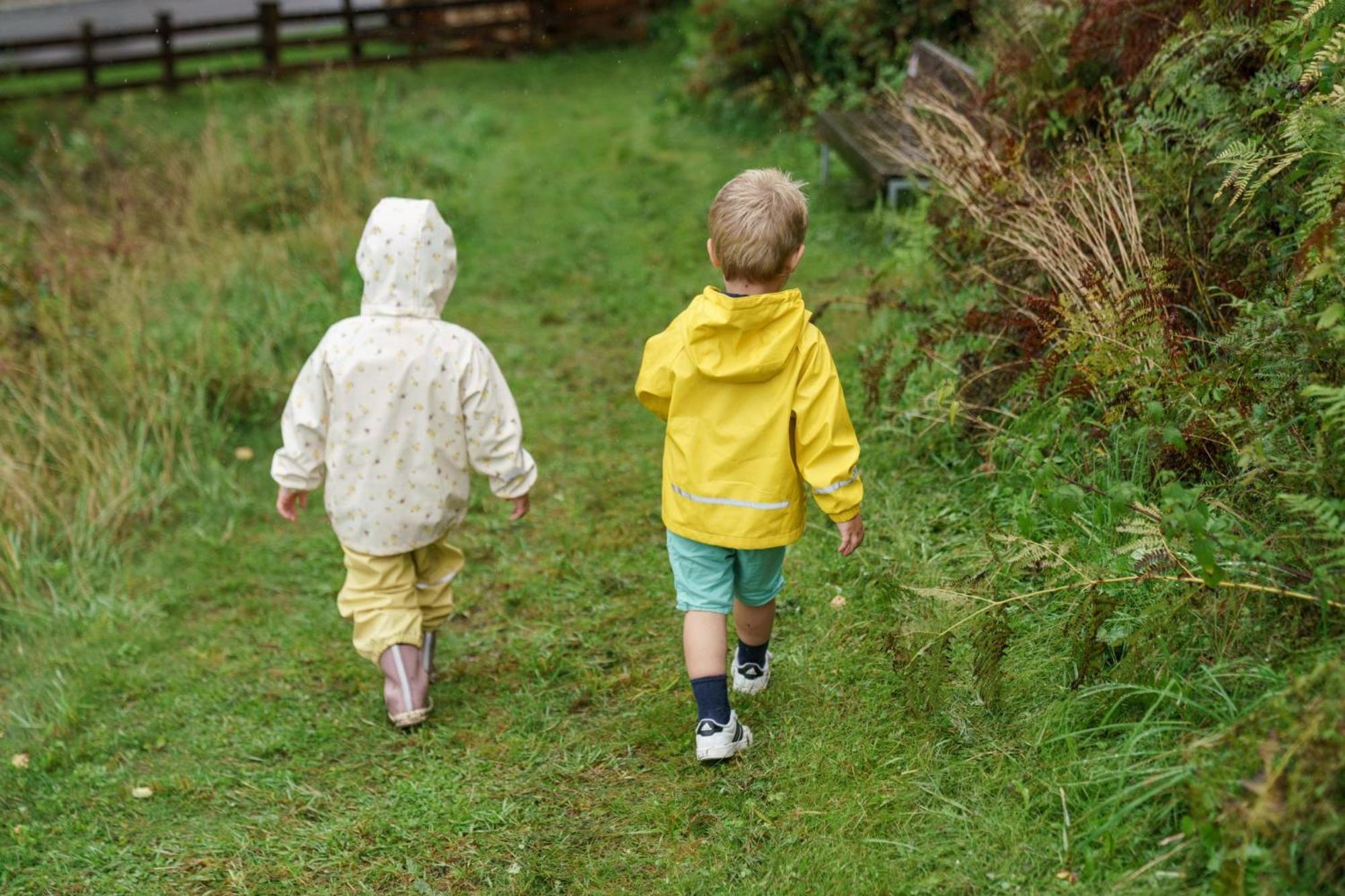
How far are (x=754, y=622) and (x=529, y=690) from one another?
0.96 m

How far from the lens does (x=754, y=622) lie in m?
3.65

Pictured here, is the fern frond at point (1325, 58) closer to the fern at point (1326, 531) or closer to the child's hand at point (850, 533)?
the fern at point (1326, 531)

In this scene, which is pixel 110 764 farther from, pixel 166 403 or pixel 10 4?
pixel 10 4

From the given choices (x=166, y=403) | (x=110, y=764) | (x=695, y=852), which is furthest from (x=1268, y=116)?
(x=166, y=403)

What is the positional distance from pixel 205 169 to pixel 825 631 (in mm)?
7989

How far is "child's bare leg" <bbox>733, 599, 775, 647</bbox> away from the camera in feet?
11.9

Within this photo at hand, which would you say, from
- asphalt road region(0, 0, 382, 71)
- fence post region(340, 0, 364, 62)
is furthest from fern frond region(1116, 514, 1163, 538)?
asphalt road region(0, 0, 382, 71)

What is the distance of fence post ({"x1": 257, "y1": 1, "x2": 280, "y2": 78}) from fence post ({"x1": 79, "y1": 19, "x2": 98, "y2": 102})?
7.89 feet

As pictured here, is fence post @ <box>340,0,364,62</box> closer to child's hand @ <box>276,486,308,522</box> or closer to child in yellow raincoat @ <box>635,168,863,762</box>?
child's hand @ <box>276,486,308,522</box>

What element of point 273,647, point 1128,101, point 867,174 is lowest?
point 273,647

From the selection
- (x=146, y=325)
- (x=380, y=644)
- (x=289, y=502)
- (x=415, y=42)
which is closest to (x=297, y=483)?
(x=289, y=502)

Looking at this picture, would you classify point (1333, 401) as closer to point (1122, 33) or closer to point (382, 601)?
point (1122, 33)

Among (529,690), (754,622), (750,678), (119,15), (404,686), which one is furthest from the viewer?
(119,15)

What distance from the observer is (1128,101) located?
5.08m
